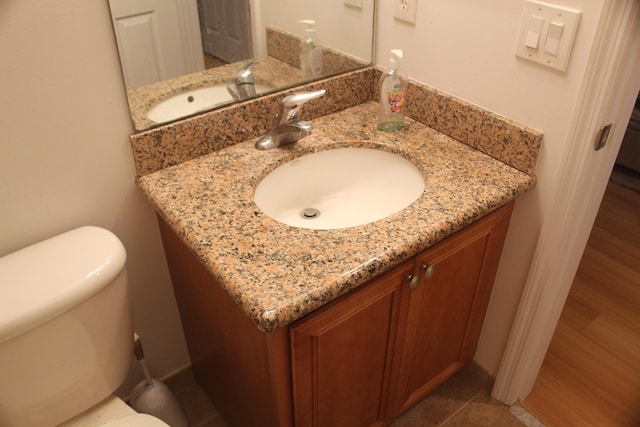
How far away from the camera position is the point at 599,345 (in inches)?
71.4

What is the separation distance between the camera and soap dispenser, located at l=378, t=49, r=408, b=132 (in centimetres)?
131

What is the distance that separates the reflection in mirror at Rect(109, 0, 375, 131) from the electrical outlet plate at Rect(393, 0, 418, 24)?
92mm

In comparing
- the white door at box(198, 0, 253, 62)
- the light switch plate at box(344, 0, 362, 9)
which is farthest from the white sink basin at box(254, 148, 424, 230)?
the light switch plate at box(344, 0, 362, 9)

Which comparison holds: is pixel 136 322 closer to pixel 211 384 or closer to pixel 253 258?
pixel 211 384

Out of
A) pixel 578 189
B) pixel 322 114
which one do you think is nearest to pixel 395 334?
pixel 578 189

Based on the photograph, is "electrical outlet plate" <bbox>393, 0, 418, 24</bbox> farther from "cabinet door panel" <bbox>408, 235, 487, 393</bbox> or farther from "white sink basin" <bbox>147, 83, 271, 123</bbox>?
"cabinet door panel" <bbox>408, 235, 487, 393</bbox>

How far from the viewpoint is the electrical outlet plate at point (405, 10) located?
1.30 m

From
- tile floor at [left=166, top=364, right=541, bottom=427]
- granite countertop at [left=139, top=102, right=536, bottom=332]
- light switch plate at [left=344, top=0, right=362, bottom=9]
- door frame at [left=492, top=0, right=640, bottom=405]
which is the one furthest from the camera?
tile floor at [left=166, top=364, right=541, bottom=427]

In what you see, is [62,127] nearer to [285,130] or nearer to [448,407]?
[285,130]

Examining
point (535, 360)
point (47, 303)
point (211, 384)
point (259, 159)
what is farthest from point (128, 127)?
point (535, 360)

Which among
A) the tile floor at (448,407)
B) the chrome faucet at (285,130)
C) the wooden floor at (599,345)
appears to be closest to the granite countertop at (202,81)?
the chrome faucet at (285,130)

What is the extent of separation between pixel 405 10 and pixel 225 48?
478 millimetres

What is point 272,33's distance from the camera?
132 cm

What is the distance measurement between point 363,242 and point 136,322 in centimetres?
79
